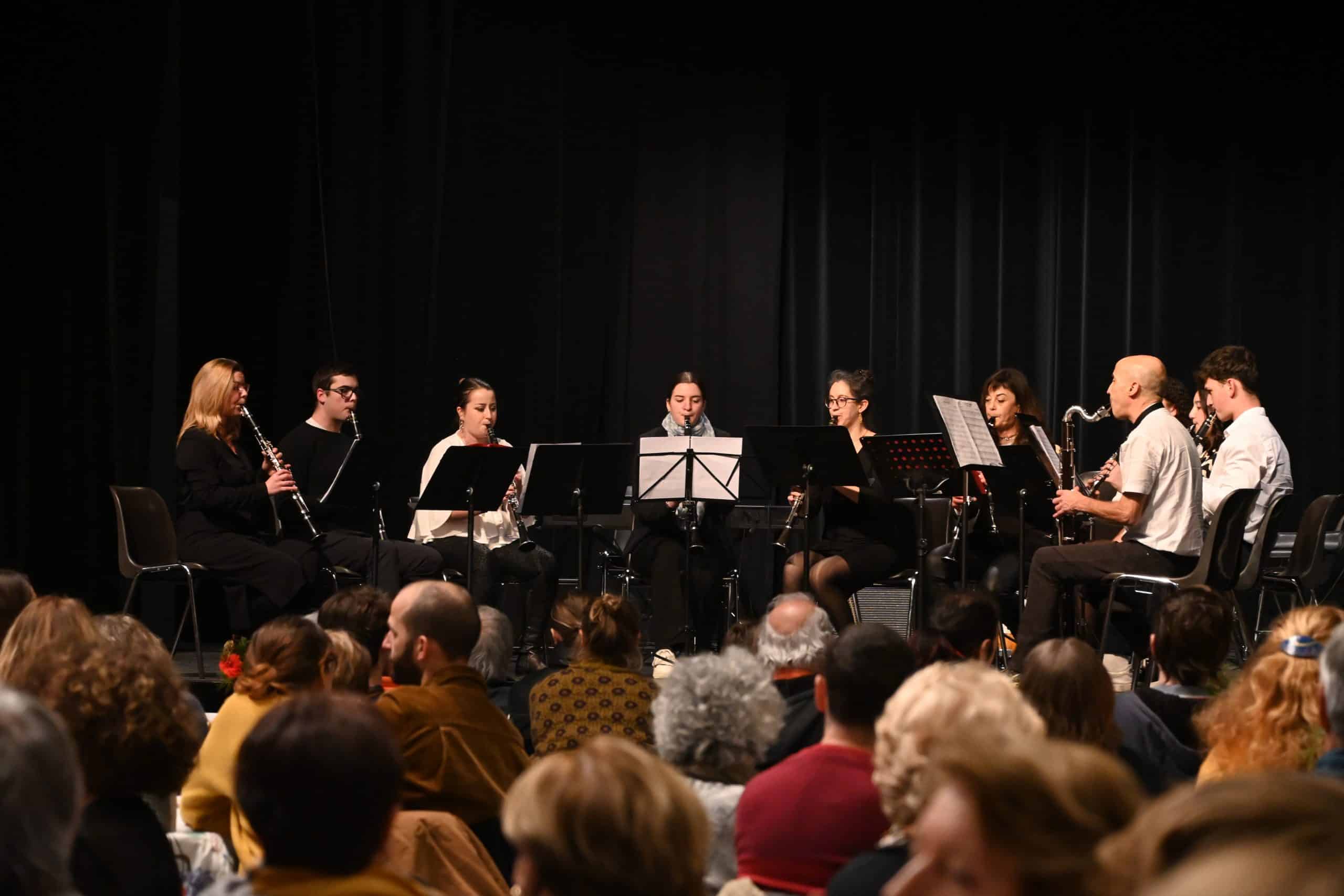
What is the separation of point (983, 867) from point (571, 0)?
7.85 metres

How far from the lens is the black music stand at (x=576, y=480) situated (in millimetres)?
5953

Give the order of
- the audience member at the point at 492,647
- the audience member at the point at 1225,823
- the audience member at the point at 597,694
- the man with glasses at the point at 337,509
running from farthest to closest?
the man with glasses at the point at 337,509, the audience member at the point at 492,647, the audience member at the point at 597,694, the audience member at the point at 1225,823

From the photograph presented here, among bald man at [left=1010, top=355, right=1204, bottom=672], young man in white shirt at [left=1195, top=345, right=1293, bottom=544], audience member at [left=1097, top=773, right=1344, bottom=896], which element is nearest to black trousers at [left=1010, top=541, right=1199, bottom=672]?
bald man at [left=1010, top=355, right=1204, bottom=672]

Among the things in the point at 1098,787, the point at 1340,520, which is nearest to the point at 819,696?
the point at 1098,787

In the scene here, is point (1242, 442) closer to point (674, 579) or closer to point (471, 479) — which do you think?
point (674, 579)

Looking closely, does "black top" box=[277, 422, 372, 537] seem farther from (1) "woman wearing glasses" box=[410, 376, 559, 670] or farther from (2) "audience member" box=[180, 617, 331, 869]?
(2) "audience member" box=[180, 617, 331, 869]

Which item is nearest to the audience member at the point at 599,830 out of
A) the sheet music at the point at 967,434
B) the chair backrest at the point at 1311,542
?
the sheet music at the point at 967,434

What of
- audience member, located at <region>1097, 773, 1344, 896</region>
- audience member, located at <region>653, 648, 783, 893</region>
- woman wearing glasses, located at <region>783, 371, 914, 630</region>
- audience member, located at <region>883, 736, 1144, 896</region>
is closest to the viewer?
audience member, located at <region>1097, 773, 1344, 896</region>

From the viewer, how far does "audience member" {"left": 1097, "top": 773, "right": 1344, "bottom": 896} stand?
0.80m

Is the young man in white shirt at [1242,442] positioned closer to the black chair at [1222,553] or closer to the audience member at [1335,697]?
the black chair at [1222,553]

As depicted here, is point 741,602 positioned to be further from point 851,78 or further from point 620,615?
point 620,615

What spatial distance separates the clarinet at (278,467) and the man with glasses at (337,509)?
56mm

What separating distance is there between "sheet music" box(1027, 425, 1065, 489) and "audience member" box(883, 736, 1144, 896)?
454cm

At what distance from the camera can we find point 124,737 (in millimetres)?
2057
